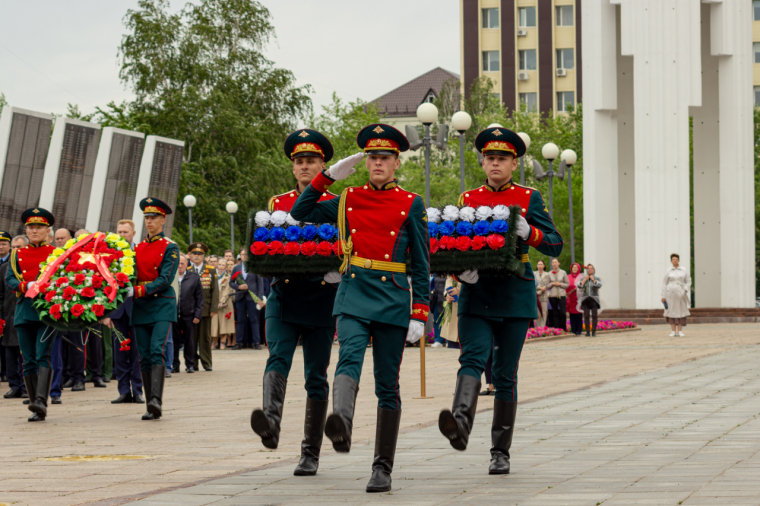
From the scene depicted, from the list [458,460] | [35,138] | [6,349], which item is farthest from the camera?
[35,138]

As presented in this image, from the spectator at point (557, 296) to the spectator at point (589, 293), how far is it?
21.0 inches

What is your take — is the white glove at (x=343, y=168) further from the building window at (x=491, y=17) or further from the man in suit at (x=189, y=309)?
the building window at (x=491, y=17)

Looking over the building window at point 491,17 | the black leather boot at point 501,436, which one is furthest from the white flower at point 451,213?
the building window at point 491,17

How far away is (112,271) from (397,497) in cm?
599

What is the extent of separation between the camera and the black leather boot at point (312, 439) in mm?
7191

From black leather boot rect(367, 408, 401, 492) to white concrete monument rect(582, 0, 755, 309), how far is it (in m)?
32.9

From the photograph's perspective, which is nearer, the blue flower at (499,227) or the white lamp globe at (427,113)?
the blue flower at (499,227)

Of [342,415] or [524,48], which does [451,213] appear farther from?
[524,48]

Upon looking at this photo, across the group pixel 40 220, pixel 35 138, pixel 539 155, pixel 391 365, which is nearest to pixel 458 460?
pixel 391 365

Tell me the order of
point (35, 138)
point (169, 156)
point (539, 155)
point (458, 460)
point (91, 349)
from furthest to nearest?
point (539, 155), point (169, 156), point (35, 138), point (91, 349), point (458, 460)

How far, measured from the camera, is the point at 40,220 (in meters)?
12.2

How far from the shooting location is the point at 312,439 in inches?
288

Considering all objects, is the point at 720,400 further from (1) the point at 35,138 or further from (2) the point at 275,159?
(2) the point at 275,159

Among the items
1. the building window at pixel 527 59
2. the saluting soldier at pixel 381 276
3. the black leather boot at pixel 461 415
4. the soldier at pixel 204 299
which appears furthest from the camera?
the building window at pixel 527 59
